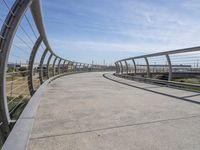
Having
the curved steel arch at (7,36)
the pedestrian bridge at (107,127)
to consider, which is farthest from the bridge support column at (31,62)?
the curved steel arch at (7,36)

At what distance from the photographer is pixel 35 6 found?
333 cm

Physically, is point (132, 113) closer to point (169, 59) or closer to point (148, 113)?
point (148, 113)

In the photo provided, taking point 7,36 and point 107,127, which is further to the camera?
point 107,127

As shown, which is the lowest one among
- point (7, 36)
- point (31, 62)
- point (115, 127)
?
point (115, 127)

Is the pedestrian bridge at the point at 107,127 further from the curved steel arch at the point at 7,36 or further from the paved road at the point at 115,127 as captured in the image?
the curved steel arch at the point at 7,36

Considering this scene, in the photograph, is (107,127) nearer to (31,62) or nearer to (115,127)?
(115,127)

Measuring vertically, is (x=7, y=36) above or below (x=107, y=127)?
above

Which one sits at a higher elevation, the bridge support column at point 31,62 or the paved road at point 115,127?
the bridge support column at point 31,62

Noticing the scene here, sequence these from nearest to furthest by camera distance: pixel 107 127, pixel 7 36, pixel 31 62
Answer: pixel 7 36 < pixel 107 127 < pixel 31 62

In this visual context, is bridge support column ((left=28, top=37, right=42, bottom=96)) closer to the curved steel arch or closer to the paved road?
the paved road

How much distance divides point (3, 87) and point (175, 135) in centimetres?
201

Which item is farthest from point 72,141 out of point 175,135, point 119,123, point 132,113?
point 132,113

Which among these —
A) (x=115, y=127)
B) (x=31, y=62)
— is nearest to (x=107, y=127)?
(x=115, y=127)

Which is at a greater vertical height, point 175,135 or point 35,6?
point 35,6
